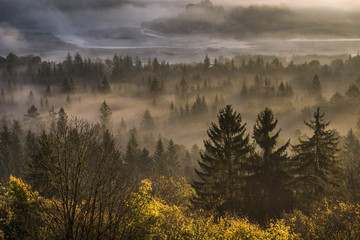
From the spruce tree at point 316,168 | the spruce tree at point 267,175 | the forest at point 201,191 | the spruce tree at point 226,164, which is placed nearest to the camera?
the forest at point 201,191

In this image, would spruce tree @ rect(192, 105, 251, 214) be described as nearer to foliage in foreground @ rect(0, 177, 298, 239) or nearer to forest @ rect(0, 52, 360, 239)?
forest @ rect(0, 52, 360, 239)

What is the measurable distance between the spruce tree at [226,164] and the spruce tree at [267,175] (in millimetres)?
1163

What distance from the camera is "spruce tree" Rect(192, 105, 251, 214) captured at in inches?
1147

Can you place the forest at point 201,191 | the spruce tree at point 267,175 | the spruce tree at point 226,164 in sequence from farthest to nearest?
the spruce tree at point 267,175 → the spruce tree at point 226,164 → the forest at point 201,191

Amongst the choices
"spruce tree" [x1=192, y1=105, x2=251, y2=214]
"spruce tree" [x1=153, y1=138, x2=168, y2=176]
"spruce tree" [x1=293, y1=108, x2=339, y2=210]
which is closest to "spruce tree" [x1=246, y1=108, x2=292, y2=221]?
"spruce tree" [x1=192, y1=105, x2=251, y2=214]

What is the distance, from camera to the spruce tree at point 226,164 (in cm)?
2912

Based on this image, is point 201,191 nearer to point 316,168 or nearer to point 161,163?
point 316,168

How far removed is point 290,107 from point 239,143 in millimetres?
149373

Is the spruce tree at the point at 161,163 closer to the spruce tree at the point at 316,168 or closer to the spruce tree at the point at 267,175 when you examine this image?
the spruce tree at the point at 267,175

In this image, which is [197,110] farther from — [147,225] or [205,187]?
[147,225]

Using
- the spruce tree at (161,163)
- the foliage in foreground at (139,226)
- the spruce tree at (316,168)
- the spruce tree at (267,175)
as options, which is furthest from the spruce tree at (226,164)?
the spruce tree at (161,163)

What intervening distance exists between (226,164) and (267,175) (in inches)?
174

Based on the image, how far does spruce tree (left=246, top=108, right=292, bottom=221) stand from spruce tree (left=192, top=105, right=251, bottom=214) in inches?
45.8

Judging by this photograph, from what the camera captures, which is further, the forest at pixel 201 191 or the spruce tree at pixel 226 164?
the spruce tree at pixel 226 164
